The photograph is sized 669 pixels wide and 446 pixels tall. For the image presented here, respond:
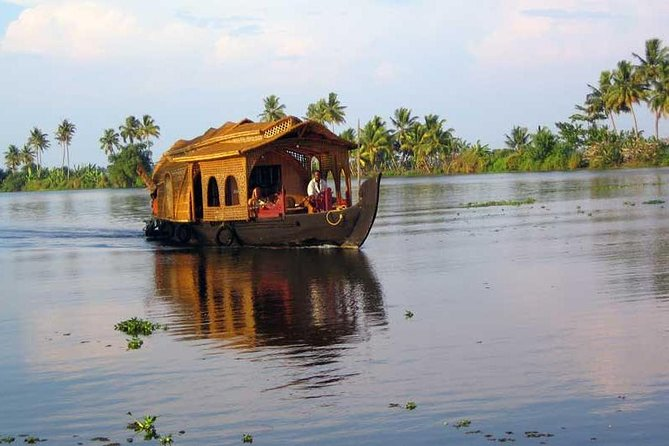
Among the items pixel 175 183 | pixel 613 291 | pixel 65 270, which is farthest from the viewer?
pixel 175 183

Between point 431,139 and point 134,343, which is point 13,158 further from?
point 134,343

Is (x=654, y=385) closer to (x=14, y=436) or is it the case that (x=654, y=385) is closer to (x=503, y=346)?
(x=503, y=346)

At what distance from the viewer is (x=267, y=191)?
24031mm

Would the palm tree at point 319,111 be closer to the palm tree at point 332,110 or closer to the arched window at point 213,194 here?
the palm tree at point 332,110

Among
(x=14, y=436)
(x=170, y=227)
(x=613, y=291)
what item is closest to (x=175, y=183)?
(x=170, y=227)

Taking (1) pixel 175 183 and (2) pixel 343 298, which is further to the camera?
(1) pixel 175 183

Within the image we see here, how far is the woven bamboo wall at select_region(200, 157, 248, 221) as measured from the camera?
22.4 metres

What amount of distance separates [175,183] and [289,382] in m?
17.3

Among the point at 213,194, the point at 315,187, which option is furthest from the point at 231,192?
the point at 315,187

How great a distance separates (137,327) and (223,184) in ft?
36.4

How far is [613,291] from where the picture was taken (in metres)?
13.8

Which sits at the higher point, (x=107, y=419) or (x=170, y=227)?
(x=170, y=227)

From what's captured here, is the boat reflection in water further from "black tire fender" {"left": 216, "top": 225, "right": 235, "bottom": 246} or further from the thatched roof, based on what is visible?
the thatched roof

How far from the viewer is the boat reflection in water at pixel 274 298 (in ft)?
38.0
